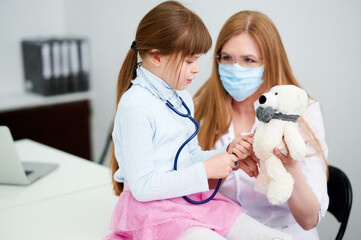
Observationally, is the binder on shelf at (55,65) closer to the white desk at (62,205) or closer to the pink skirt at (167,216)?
the white desk at (62,205)

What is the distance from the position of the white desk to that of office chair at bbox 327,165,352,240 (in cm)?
83

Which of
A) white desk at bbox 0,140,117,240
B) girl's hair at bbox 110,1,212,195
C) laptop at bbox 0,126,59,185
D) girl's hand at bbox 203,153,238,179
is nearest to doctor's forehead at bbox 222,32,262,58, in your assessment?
girl's hair at bbox 110,1,212,195

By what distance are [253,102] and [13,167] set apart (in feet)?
3.14

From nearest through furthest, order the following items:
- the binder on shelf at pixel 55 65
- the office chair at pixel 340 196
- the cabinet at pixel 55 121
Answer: the office chair at pixel 340 196
the cabinet at pixel 55 121
the binder on shelf at pixel 55 65

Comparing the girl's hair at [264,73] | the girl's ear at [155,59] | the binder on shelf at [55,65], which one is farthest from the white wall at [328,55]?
the girl's ear at [155,59]

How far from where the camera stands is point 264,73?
1.47 m

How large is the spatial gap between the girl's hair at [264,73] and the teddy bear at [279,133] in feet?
1.56

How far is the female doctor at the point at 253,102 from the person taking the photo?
1429mm

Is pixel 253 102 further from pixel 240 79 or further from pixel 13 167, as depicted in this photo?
pixel 13 167

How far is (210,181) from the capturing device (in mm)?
1299

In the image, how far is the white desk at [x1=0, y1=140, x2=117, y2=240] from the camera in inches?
49.1

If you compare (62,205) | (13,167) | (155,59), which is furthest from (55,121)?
(155,59)

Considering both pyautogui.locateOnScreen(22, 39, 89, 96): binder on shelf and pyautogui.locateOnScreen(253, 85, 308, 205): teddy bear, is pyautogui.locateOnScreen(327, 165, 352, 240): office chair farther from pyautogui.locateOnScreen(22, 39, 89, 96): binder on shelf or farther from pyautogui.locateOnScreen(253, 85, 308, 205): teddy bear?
pyautogui.locateOnScreen(22, 39, 89, 96): binder on shelf

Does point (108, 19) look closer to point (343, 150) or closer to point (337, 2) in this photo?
point (337, 2)
